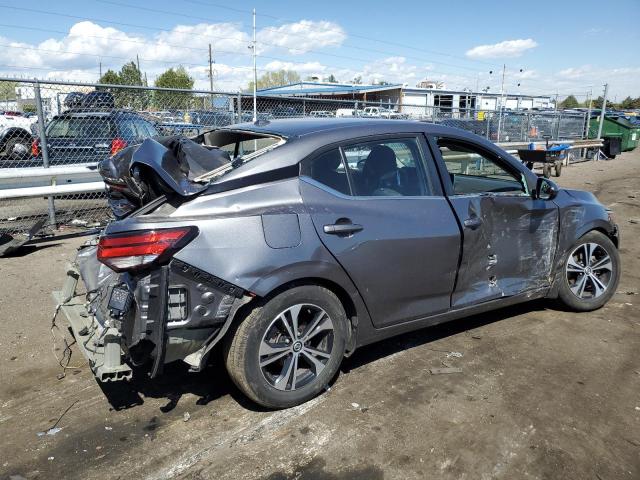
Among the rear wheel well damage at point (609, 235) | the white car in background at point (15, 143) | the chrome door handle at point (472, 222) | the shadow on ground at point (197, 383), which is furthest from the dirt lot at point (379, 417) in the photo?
the white car in background at point (15, 143)

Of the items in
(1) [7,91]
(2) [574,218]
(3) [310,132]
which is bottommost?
(2) [574,218]

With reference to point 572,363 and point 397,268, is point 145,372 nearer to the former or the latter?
point 397,268

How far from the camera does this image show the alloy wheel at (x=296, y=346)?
10.2ft

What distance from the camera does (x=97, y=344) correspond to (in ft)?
9.89

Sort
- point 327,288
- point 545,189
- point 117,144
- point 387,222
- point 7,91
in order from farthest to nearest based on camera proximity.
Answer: point 7,91
point 117,144
point 545,189
point 387,222
point 327,288

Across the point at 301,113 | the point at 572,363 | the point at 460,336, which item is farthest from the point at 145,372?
the point at 301,113

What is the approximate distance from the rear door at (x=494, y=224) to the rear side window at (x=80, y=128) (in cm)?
669

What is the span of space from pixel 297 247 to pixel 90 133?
23.3ft

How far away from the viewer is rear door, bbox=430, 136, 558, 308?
3.88m

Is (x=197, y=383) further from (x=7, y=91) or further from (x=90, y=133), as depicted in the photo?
(x=7, y=91)

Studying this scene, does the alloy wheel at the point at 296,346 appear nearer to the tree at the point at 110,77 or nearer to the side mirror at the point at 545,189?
the side mirror at the point at 545,189

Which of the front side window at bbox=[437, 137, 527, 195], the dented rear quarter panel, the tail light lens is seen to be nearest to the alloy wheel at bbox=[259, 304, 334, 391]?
the tail light lens

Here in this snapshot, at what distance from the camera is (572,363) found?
3.88 m

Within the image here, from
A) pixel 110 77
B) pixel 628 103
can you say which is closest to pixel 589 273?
pixel 110 77
